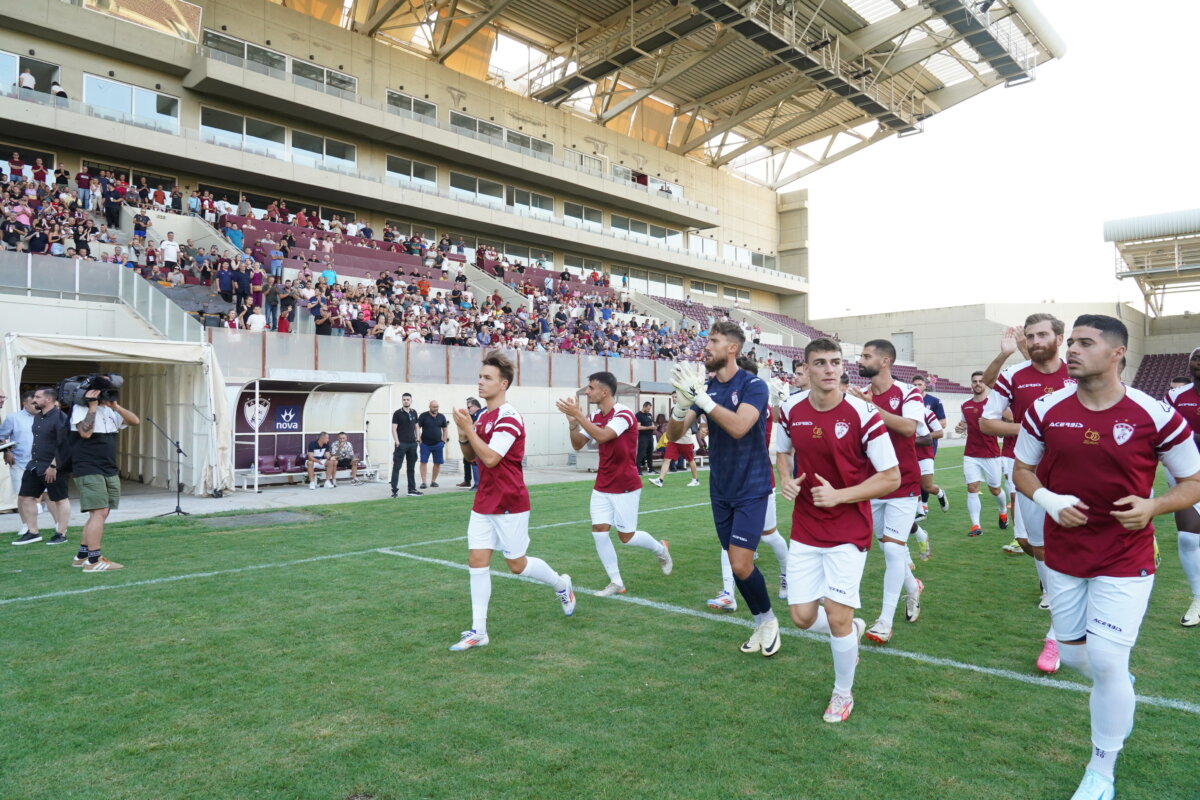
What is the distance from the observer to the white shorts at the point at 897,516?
568cm

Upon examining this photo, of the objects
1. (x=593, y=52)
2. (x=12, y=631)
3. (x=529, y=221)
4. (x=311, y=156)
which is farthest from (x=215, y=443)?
(x=593, y=52)

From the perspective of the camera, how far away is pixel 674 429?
5.15m

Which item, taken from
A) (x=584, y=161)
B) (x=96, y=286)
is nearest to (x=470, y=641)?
(x=96, y=286)

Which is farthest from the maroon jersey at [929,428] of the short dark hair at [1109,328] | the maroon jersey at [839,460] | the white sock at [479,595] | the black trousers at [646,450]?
the black trousers at [646,450]

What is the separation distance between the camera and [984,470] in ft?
33.2

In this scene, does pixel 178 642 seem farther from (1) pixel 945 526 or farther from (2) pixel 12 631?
(1) pixel 945 526

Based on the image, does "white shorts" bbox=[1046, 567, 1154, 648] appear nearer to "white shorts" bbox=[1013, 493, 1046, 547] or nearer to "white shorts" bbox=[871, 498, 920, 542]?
"white shorts" bbox=[1013, 493, 1046, 547]

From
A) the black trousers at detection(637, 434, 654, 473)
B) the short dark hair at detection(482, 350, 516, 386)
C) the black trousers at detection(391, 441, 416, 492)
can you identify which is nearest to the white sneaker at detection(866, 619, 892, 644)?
the short dark hair at detection(482, 350, 516, 386)

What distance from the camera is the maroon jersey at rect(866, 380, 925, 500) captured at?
5.82 metres

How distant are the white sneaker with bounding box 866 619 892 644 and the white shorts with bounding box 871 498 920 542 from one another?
0.65m

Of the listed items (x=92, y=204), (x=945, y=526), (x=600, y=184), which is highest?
(x=600, y=184)

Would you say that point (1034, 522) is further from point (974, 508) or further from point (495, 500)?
point (974, 508)

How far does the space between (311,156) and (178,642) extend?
105 feet

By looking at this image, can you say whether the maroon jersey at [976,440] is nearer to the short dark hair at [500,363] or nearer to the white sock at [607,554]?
the white sock at [607,554]
